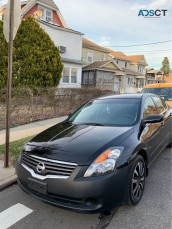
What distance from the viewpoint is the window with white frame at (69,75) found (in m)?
21.3

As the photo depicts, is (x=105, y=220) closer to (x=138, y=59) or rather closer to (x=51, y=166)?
(x=51, y=166)

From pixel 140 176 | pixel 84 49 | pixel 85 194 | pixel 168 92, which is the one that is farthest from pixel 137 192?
pixel 84 49

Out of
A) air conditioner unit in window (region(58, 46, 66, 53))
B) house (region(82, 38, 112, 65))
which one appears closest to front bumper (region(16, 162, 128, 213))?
air conditioner unit in window (region(58, 46, 66, 53))

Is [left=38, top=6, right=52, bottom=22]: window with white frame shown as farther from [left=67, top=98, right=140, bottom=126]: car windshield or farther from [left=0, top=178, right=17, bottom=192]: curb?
[left=0, top=178, right=17, bottom=192]: curb

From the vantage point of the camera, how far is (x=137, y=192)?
10.2 feet

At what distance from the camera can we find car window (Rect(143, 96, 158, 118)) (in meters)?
4.15

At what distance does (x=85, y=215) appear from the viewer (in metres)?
2.90

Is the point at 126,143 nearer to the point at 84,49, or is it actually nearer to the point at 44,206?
the point at 44,206

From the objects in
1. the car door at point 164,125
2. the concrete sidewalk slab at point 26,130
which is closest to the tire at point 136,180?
the car door at point 164,125

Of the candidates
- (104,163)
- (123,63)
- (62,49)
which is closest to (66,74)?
(62,49)

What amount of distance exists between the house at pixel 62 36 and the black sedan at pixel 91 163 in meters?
17.4

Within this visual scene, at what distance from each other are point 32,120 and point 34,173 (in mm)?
6148

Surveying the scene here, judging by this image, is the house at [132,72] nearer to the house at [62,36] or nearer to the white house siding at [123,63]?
the white house siding at [123,63]

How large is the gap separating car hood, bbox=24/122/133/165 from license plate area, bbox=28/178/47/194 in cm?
32
